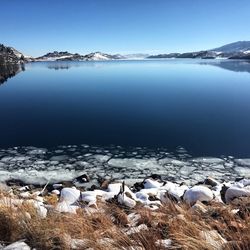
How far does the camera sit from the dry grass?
376 centimetres

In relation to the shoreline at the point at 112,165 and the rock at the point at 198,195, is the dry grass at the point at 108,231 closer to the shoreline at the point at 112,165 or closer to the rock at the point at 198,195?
the rock at the point at 198,195

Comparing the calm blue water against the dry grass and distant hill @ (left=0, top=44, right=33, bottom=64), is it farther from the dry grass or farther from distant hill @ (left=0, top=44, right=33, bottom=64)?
distant hill @ (left=0, top=44, right=33, bottom=64)

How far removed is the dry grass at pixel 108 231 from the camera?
12.3ft

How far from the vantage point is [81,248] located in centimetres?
392

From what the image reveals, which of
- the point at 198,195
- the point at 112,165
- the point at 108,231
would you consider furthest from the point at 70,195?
the point at 112,165

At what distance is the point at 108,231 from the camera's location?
410 cm

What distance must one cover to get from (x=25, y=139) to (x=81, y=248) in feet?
42.3

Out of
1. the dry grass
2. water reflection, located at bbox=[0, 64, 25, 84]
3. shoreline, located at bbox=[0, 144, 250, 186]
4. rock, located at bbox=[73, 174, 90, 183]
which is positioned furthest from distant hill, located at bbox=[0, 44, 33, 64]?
the dry grass

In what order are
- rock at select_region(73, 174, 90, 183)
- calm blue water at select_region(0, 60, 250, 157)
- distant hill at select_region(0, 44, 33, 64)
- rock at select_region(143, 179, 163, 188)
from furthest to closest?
distant hill at select_region(0, 44, 33, 64), calm blue water at select_region(0, 60, 250, 157), rock at select_region(73, 174, 90, 183), rock at select_region(143, 179, 163, 188)

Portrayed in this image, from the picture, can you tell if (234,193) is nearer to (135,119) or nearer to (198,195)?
(198,195)

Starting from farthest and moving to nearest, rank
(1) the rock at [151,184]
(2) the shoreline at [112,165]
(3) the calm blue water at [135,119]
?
(3) the calm blue water at [135,119]
(2) the shoreline at [112,165]
(1) the rock at [151,184]

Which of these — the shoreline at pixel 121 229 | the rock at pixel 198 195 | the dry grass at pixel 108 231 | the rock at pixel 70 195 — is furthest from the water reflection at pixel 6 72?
the dry grass at pixel 108 231

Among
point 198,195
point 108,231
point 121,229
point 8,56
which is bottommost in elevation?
point 8,56

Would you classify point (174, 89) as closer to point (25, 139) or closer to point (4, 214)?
point (25, 139)
